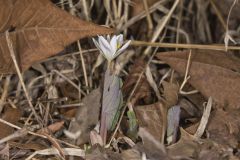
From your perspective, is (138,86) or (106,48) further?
(138,86)

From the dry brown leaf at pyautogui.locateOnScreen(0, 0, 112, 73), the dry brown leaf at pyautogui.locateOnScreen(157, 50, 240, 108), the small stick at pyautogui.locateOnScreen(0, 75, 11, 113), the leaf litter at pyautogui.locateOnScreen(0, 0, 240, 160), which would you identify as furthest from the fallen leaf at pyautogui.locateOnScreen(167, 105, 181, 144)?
the small stick at pyautogui.locateOnScreen(0, 75, 11, 113)

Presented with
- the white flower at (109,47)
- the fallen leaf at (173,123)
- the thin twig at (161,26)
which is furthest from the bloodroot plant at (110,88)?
the thin twig at (161,26)

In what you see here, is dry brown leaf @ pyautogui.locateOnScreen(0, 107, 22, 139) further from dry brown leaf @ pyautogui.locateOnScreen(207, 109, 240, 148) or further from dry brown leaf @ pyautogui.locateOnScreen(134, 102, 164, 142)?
dry brown leaf @ pyautogui.locateOnScreen(207, 109, 240, 148)

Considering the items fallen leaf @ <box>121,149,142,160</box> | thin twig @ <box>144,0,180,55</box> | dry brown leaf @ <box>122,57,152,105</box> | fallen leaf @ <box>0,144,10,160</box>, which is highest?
thin twig @ <box>144,0,180,55</box>

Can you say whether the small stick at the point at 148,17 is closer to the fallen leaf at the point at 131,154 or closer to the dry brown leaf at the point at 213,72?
the dry brown leaf at the point at 213,72

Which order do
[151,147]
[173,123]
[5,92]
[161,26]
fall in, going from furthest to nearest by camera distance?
[161,26], [5,92], [173,123], [151,147]

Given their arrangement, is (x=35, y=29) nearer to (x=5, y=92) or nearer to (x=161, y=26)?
(x=5, y=92)

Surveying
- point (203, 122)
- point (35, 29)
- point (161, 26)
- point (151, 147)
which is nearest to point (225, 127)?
point (203, 122)
